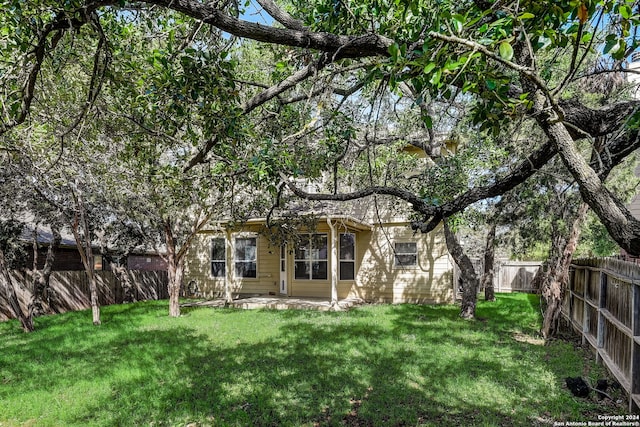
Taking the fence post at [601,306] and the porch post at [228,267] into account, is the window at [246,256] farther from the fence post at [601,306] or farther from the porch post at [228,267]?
the fence post at [601,306]

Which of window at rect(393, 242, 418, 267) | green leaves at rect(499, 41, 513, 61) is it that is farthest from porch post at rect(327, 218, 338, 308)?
green leaves at rect(499, 41, 513, 61)

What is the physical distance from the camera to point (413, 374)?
18.0 ft

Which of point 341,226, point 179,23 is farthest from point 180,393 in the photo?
point 341,226

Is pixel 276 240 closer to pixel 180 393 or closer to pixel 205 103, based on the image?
pixel 180 393

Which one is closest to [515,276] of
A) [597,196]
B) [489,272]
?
[489,272]

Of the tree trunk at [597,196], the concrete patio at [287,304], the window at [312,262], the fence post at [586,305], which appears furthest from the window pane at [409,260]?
the tree trunk at [597,196]

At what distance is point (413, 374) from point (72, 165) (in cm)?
640

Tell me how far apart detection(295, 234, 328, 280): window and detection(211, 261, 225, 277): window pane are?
319 cm

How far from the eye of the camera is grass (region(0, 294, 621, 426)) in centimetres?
421

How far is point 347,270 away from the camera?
46.1 ft

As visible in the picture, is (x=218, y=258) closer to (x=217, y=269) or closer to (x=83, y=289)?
(x=217, y=269)

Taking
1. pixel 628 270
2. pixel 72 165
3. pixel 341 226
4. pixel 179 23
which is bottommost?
pixel 628 270

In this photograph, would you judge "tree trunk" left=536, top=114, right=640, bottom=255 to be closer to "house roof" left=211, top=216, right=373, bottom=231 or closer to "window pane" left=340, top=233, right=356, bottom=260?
"house roof" left=211, top=216, right=373, bottom=231

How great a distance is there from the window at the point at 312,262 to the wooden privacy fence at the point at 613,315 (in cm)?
792
